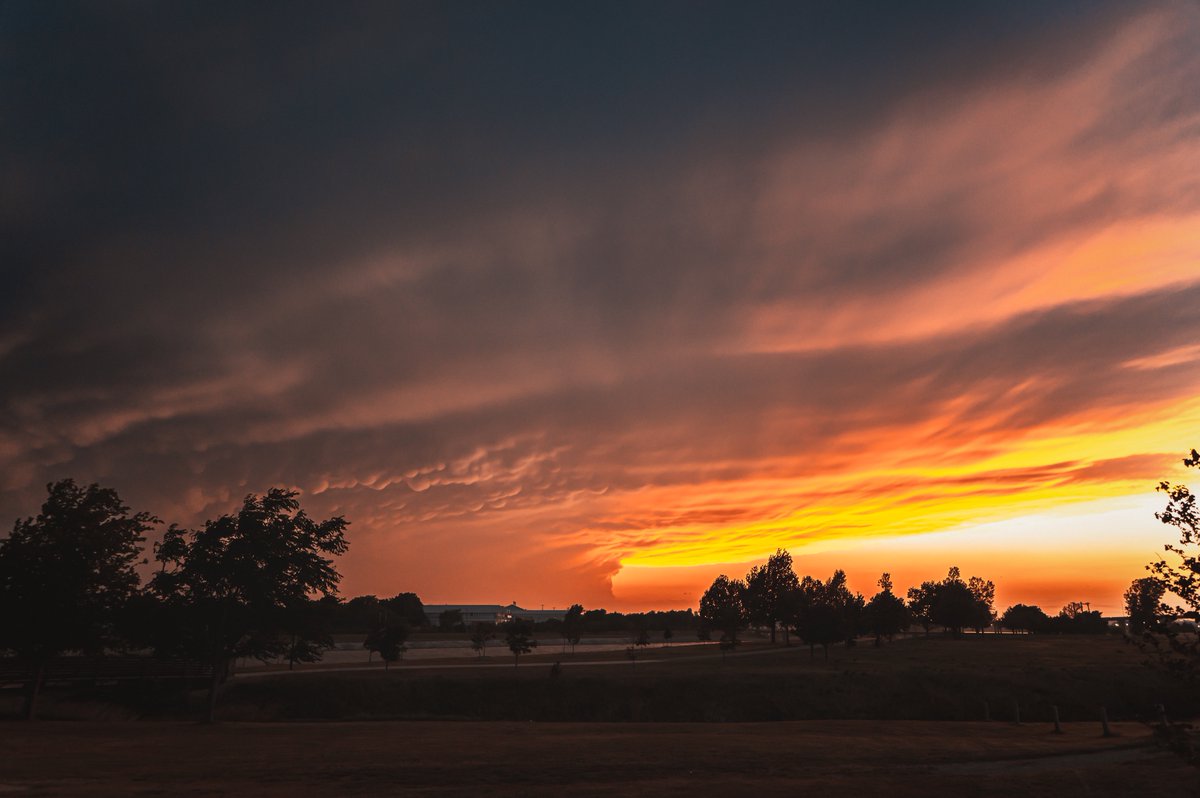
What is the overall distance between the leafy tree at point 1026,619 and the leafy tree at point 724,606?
80405 millimetres

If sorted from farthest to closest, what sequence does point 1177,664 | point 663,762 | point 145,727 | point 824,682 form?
point 824,682 < point 145,727 < point 663,762 < point 1177,664

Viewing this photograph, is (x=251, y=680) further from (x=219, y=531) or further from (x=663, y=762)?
(x=663, y=762)

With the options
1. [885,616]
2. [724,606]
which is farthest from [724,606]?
[885,616]

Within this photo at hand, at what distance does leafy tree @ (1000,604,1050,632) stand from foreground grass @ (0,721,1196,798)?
499 ft

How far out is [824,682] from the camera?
Result: 65.2 meters

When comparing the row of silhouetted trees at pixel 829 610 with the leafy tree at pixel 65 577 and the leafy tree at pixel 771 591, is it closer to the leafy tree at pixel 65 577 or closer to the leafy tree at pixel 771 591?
the leafy tree at pixel 771 591

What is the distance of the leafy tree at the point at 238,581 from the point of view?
5503 cm

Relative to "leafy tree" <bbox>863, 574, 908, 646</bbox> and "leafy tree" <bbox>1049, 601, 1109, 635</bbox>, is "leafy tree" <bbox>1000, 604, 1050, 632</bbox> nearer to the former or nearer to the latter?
"leafy tree" <bbox>1049, 601, 1109, 635</bbox>

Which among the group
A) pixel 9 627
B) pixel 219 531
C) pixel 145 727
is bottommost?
pixel 145 727

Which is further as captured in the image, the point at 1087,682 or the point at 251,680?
the point at 251,680

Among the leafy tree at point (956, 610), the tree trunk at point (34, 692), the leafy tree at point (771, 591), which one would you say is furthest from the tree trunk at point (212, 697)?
the leafy tree at point (956, 610)

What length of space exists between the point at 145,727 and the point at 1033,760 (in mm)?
51186

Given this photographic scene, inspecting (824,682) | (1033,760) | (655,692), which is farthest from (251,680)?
(1033,760)

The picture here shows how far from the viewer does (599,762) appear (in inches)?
1196
